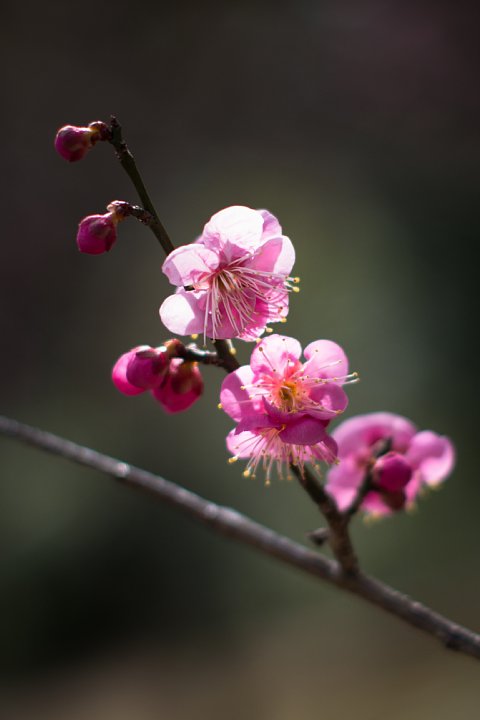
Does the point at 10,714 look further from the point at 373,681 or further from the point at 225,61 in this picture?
the point at 225,61

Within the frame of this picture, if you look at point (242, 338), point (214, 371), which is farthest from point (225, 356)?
point (214, 371)

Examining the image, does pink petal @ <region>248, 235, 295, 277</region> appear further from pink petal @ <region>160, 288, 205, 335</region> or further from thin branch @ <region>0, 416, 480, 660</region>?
thin branch @ <region>0, 416, 480, 660</region>

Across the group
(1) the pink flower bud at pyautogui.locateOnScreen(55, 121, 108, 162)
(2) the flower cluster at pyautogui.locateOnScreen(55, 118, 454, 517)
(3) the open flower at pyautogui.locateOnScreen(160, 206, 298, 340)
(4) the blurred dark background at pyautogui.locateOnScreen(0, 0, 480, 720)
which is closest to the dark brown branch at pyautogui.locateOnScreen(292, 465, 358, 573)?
(2) the flower cluster at pyautogui.locateOnScreen(55, 118, 454, 517)

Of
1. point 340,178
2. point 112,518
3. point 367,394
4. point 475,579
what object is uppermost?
point 340,178

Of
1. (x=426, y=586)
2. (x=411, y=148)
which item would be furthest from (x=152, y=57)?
(x=426, y=586)

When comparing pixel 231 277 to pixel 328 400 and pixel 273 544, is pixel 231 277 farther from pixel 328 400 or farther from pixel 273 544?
pixel 273 544

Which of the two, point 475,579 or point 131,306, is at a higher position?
point 131,306
